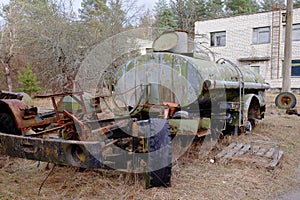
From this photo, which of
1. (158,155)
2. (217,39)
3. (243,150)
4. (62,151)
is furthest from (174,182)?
(217,39)

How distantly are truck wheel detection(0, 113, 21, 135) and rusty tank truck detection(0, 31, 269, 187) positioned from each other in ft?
0.04

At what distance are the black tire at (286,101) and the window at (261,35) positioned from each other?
1122cm

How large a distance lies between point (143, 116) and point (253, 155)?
187 cm

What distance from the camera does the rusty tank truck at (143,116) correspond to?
2740mm

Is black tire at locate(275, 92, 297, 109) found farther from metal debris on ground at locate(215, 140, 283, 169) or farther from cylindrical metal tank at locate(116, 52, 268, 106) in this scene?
metal debris on ground at locate(215, 140, 283, 169)

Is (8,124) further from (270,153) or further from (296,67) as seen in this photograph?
(296,67)

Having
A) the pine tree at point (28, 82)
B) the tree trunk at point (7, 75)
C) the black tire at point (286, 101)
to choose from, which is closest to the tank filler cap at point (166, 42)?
the black tire at point (286, 101)

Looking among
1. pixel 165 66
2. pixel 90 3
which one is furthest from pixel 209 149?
pixel 90 3

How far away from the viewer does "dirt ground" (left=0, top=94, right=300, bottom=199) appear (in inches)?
113

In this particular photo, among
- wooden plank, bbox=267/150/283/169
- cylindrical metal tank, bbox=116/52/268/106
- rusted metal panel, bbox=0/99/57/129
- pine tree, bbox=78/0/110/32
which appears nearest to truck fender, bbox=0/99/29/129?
rusted metal panel, bbox=0/99/57/129

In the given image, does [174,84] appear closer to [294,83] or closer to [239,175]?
[239,175]

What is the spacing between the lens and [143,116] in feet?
15.8

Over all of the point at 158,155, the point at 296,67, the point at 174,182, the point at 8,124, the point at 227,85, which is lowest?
the point at 174,182

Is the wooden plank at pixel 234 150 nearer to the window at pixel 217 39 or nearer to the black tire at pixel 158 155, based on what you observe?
the black tire at pixel 158 155
